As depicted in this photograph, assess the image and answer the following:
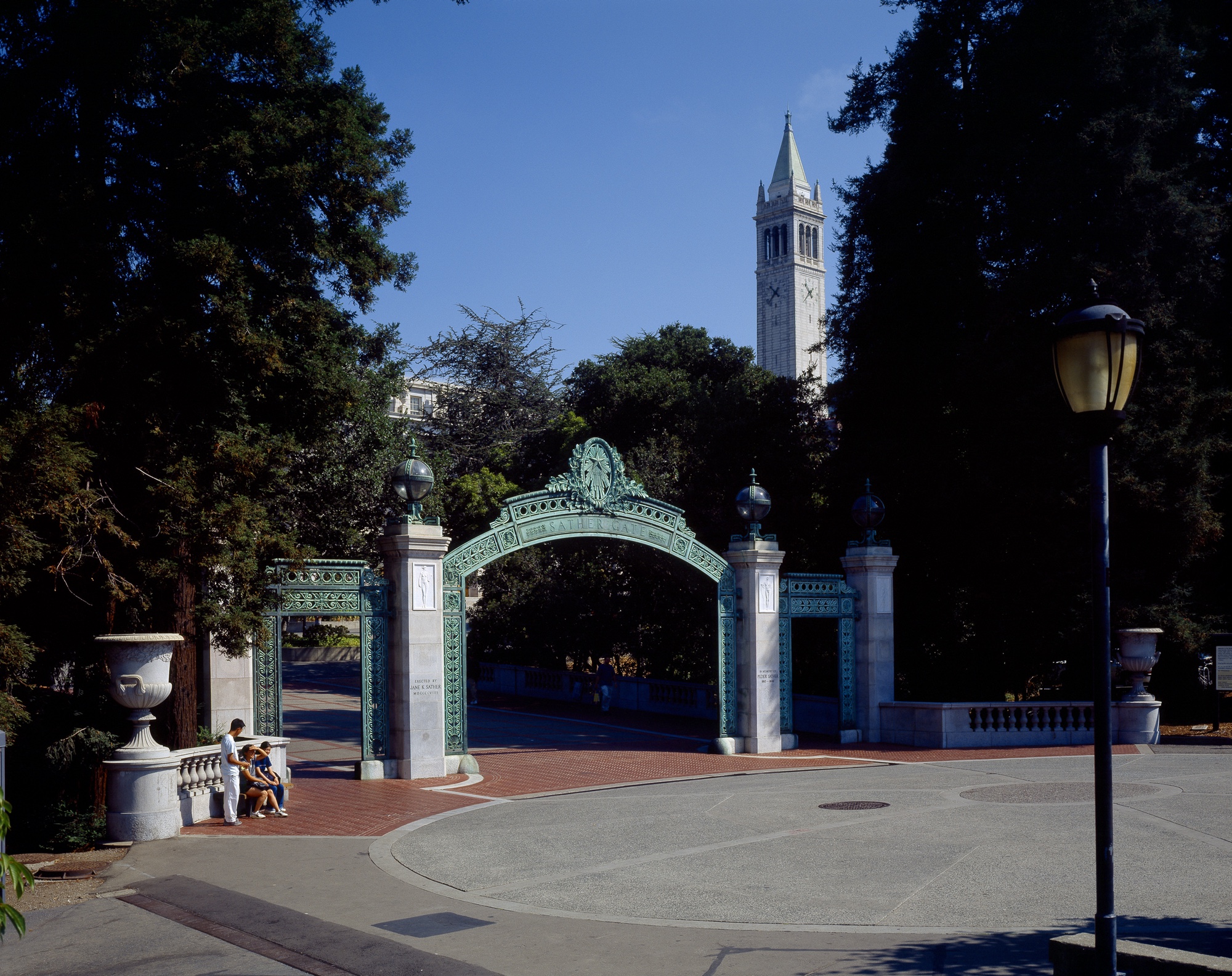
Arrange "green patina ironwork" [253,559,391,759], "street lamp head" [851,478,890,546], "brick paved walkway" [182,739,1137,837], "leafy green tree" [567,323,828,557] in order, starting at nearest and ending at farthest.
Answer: "brick paved walkway" [182,739,1137,837], "green patina ironwork" [253,559,391,759], "street lamp head" [851,478,890,546], "leafy green tree" [567,323,828,557]

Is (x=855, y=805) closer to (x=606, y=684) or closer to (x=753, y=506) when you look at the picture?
(x=753, y=506)

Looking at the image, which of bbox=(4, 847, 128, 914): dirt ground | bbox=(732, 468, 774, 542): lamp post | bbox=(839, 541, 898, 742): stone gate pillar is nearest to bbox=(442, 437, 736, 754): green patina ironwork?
bbox=(732, 468, 774, 542): lamp post

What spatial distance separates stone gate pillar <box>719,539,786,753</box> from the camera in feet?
67.2

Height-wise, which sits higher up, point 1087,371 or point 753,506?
point 1087,371

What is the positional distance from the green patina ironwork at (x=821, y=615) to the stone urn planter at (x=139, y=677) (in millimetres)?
11698

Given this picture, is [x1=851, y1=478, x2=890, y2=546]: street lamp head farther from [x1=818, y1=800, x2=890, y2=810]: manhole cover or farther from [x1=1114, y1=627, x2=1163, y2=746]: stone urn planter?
[x1=818, y1=800, x2=890, y2=810]: manhole cover

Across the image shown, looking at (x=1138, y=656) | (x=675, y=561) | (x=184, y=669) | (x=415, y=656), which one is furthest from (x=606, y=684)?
(x=184, y=669)

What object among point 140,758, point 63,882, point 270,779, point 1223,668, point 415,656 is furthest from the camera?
point 1223,668

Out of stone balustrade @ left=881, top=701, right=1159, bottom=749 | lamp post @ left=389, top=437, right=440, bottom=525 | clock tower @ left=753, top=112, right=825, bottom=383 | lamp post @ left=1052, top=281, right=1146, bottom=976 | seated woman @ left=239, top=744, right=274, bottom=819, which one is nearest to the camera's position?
lamp post @ left=1052, top=281, right=1146, bottom=976

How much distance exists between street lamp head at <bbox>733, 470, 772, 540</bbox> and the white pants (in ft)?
34.3

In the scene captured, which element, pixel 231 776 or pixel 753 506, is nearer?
pixel 231 776

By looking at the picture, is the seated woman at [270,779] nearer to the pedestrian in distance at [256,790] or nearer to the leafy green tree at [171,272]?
the pedestrian in distance at [256,790]

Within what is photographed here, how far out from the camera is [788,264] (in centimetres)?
12544

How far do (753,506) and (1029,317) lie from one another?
26.5 ft
